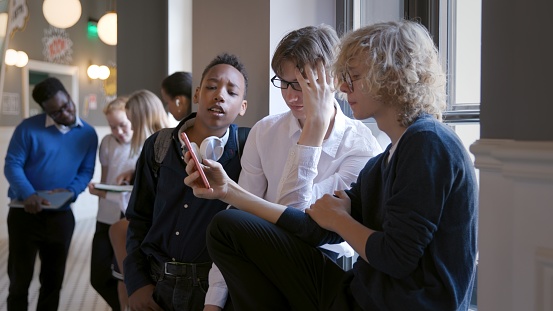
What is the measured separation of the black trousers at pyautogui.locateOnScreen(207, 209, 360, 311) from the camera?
1.45 metres

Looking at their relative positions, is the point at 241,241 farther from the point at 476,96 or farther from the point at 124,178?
the point at 124,178

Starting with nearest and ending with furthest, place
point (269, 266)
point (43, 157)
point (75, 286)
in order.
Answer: point (269, 266), point (43, 157), point (75, 286)

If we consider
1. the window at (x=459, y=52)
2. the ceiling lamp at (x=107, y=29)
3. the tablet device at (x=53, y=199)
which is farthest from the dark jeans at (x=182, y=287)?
the ceiling lamp at (x=107, y=29)

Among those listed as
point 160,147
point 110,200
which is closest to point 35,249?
point 110,200

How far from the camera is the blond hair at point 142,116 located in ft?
10.3

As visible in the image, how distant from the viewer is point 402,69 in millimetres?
1359

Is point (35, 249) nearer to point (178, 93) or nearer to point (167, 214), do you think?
point (178, 93)

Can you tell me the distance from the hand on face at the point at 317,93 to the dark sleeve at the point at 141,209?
2.39 ft

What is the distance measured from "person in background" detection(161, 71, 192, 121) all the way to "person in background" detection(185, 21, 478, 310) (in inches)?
52.6

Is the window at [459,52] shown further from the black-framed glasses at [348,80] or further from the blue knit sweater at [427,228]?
the blue knit sweater at [427,228]

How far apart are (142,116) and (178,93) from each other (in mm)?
294

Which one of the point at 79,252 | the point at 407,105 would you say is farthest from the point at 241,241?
Result: the point at 79,252

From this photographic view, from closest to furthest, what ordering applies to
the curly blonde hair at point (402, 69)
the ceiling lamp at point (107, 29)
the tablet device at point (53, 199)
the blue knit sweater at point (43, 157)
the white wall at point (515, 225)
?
the white wall at point (515, 225) < the curly blonde hair at point (402, 69) < the tablet device at point (53, 199) < the blue knit sweater at point (43, 157) < the ceiling lamp at point (107, 29)

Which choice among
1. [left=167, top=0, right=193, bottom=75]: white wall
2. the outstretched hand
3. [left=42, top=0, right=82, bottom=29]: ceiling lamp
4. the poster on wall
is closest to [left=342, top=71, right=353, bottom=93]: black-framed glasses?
the outstretched hand
